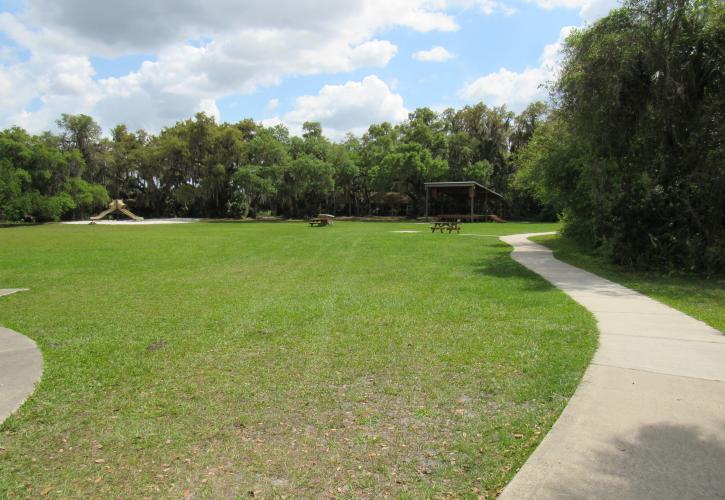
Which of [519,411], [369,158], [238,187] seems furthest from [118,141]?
[519,411]

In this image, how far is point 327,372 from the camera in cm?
473

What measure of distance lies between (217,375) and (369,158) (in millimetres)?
56100

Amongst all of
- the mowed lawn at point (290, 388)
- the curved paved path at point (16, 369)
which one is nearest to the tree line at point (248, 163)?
the mowed lawn at point (290, 388)

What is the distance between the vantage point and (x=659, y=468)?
113 inches

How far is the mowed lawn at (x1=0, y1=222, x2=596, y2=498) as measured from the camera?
300 cm

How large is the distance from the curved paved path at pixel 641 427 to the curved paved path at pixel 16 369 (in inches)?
156

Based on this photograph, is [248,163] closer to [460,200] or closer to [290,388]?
[460,200]

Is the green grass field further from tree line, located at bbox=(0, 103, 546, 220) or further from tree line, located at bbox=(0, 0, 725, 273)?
tree line, located at bbox=(0, 103, 546, 220)

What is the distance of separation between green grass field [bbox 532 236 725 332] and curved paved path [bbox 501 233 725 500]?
148 centimetres

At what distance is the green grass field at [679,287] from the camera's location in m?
7.08

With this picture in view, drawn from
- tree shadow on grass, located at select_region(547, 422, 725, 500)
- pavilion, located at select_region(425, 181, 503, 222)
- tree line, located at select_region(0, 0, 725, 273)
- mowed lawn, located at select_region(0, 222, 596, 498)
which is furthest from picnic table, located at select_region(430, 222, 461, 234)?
tree shadow on grass, located at select_region(547, 422, 725, 500)

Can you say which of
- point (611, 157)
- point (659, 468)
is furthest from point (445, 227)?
point (659, 468)

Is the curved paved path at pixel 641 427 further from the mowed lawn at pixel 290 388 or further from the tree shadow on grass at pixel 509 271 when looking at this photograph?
the tree shadow on grass at pixel 509 271

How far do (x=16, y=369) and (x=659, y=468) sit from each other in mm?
5551
